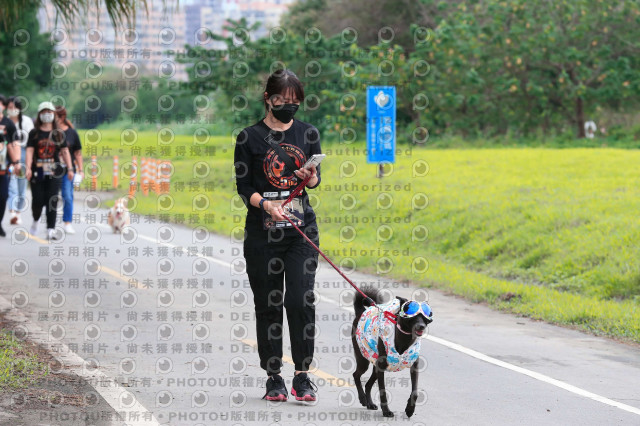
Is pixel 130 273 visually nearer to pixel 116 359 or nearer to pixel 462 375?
pixel 116 359

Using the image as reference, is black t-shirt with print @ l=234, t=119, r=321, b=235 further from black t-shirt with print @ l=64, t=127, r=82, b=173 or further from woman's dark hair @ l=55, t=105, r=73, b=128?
black t-shirt with print @ l=64, t=127, r=82, b=173

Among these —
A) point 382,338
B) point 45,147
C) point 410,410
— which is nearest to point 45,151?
point 45,147

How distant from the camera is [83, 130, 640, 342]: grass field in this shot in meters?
12.3

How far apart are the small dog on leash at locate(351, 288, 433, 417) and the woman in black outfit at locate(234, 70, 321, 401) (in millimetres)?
459

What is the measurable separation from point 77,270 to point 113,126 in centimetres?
5386

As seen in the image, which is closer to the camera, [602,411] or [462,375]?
[602,411]

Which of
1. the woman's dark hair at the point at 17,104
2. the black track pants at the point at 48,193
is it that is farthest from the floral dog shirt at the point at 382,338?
the woman's dark hair at the point at 17,104

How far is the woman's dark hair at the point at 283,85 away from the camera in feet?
21.2

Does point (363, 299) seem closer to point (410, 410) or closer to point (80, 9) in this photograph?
point (410, 410)

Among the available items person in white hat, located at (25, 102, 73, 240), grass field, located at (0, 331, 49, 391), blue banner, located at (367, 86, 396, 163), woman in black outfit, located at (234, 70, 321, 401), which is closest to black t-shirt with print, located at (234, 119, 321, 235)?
woman in black outfit, located at (234, 70, 321, 401)

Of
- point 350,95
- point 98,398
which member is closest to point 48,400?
point 98,398

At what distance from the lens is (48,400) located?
670 cm

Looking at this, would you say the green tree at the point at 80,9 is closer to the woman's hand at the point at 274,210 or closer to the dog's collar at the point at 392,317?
the woman's hand at the point at 274,210

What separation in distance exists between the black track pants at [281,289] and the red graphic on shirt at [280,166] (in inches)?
13.7
